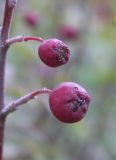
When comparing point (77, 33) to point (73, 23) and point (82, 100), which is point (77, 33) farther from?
point (82, 100)

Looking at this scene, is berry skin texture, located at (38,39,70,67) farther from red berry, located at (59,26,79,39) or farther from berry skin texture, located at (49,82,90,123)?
red berry, located at (59,26,79,39)

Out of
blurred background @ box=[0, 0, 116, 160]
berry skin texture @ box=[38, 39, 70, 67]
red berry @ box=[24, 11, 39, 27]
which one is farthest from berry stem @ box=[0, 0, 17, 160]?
red berry @ box=[24, 11, 39, 27]

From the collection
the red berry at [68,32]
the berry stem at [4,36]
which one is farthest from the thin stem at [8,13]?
the red berry at [68,32]

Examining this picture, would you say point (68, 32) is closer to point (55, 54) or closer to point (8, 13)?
point (55, 54)

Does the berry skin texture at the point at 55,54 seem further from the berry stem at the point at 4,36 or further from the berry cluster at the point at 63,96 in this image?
the berry stem at the point at 4,36

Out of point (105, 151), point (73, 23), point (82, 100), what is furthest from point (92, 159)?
point (82, 100)

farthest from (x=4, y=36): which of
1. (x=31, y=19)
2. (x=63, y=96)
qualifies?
(x=31, y=19)
